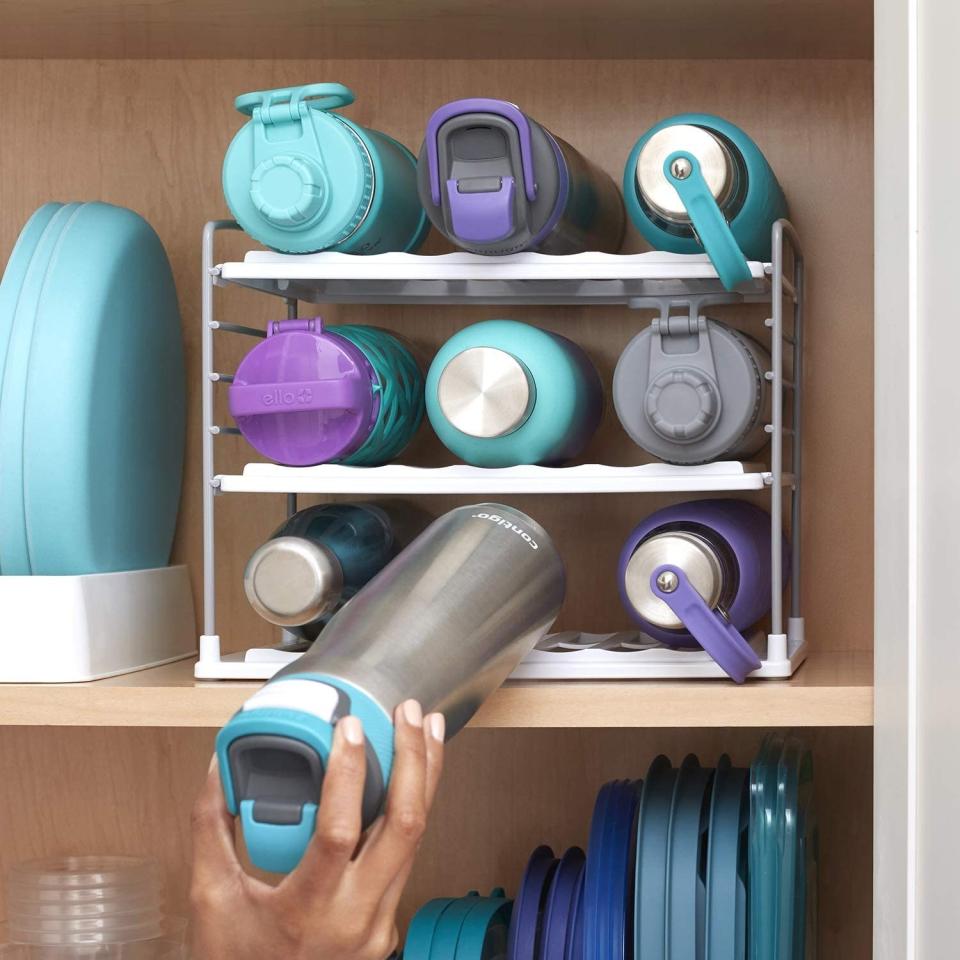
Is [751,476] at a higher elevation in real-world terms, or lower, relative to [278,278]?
lower

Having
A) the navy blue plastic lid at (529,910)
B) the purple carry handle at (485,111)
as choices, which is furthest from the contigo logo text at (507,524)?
the navy blue plastic lid at (529,910)

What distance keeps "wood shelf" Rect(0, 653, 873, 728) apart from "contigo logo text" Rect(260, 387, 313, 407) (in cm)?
22

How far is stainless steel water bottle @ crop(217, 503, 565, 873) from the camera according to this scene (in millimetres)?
634

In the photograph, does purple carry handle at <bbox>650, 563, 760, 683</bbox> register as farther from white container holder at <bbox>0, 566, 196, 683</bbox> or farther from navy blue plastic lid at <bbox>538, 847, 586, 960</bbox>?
white container holder at <bbox>0, 566, 196, 683</bbox>

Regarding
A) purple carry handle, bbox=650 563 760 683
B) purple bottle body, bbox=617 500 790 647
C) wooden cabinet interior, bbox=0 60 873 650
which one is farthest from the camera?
wooden cabinet interior, bbox=0 60 873 650

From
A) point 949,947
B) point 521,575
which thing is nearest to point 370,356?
point 521,575

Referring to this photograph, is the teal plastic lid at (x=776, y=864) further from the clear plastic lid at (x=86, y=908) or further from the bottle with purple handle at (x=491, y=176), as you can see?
the clear plastic lid at (x=86, y=908)

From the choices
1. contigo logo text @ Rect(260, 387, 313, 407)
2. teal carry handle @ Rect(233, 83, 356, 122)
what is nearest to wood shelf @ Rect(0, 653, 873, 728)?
contigo logo text @ Rect(260, 387, 313, 407)

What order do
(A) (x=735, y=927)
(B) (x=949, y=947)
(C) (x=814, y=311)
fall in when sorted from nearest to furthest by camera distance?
(B) (x=949, y=947) → (A) (x=735, y=927) → (C) (x=814, y=311)

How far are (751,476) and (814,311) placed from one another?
34 centimetres

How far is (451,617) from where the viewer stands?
78 cm

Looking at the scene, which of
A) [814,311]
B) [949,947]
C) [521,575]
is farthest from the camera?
[814,311]

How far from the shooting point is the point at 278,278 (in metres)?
0.98

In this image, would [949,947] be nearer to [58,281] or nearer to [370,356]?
[370,356]
